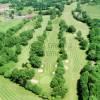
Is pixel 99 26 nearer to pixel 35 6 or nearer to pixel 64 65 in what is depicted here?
pixel 64 65

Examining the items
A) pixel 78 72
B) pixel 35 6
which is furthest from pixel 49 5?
pixel 78 72

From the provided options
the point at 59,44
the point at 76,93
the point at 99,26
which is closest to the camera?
the point at 76,93

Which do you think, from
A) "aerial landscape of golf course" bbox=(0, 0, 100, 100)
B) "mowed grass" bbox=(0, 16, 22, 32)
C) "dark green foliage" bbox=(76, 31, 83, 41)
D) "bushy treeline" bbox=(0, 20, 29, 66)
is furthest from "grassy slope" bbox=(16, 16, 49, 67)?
"dark green foliage" bbox=(76, 31, 83, 41)

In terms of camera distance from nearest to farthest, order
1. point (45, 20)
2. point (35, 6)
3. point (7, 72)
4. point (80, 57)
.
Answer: point (7, 72)
point (80, 57)
point (45, 20)
point (35, 6)

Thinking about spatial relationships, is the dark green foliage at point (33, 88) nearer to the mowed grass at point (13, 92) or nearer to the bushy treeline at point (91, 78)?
the mowed grass at point (13, 92)

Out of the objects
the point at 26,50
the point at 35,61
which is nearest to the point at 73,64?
the point at 35,61

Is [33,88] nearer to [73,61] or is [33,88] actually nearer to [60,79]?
[60,79]
